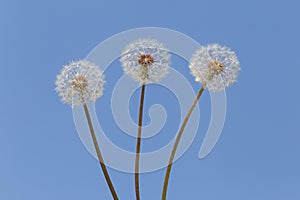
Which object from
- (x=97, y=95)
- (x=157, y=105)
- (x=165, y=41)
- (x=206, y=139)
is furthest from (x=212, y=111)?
(x=97, y=95)

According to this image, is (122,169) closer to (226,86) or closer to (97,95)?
(97,95)

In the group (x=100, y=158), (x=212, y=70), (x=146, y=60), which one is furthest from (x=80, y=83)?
(x=212, y=70)

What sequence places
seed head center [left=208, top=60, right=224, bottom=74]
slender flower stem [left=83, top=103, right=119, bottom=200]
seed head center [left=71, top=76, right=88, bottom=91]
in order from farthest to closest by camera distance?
seed head center [left=208, top=60, right=224, bottom=74] → seed head center [left=71, top=76, right=88, bottom=91] → slender flower stem [left=83, top=103, right=119, bottom=200]

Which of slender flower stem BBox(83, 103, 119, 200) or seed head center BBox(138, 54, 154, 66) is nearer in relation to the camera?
slender flower stem BBox(83, 103, 119, 200)

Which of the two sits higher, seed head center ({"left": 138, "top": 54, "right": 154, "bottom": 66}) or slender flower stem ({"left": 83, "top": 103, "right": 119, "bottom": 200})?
seed head center ({"left": 138, "top": 54, "right": 154, "bottom": 66})

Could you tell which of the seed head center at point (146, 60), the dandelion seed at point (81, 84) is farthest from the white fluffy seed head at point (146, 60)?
the dandelion seed at point (81, 84)

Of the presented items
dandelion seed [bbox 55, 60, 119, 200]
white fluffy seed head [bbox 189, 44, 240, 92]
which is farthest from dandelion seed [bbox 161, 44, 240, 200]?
dandelion seed [bbox 55, 60, 119, 200]

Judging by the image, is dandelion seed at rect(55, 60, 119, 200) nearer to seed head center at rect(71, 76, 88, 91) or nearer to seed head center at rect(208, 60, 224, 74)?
seed head center at rect(71, 76, 88, 91)

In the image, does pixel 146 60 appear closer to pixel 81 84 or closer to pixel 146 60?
pixel 146 60
